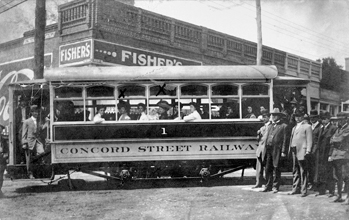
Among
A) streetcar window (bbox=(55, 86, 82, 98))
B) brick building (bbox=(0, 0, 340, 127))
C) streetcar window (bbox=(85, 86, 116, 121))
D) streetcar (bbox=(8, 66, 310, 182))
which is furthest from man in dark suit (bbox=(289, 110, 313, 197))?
brick building (bbox=(0, 0, 340, 127))

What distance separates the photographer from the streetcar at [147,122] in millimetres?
11000

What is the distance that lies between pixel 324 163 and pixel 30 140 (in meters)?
6.79

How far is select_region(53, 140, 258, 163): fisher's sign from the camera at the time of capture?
11.0 m

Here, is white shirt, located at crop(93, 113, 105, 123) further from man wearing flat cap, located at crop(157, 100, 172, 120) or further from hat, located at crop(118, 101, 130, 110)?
man wearing flat cap, located at crop(157, 100, 172, 120)

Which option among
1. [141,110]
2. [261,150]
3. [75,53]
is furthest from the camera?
[75,53]

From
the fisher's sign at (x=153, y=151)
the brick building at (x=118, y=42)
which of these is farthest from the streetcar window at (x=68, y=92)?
the brick building at (x=118, y=42)

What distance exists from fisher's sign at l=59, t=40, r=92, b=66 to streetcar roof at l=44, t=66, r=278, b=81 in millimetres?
6084

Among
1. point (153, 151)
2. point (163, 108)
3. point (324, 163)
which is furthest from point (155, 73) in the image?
point (324, 163)

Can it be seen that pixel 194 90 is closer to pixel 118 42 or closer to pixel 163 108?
pixel 163 108

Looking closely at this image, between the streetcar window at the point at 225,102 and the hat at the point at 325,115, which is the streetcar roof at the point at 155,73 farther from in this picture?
the hat at the point at 325,115

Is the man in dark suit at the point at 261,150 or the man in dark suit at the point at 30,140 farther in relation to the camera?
the man in dark suit at the point at 30,140

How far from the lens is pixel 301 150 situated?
9.35 meters

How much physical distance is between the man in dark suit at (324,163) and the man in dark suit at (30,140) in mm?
6532

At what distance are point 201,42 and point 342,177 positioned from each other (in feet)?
49.7
